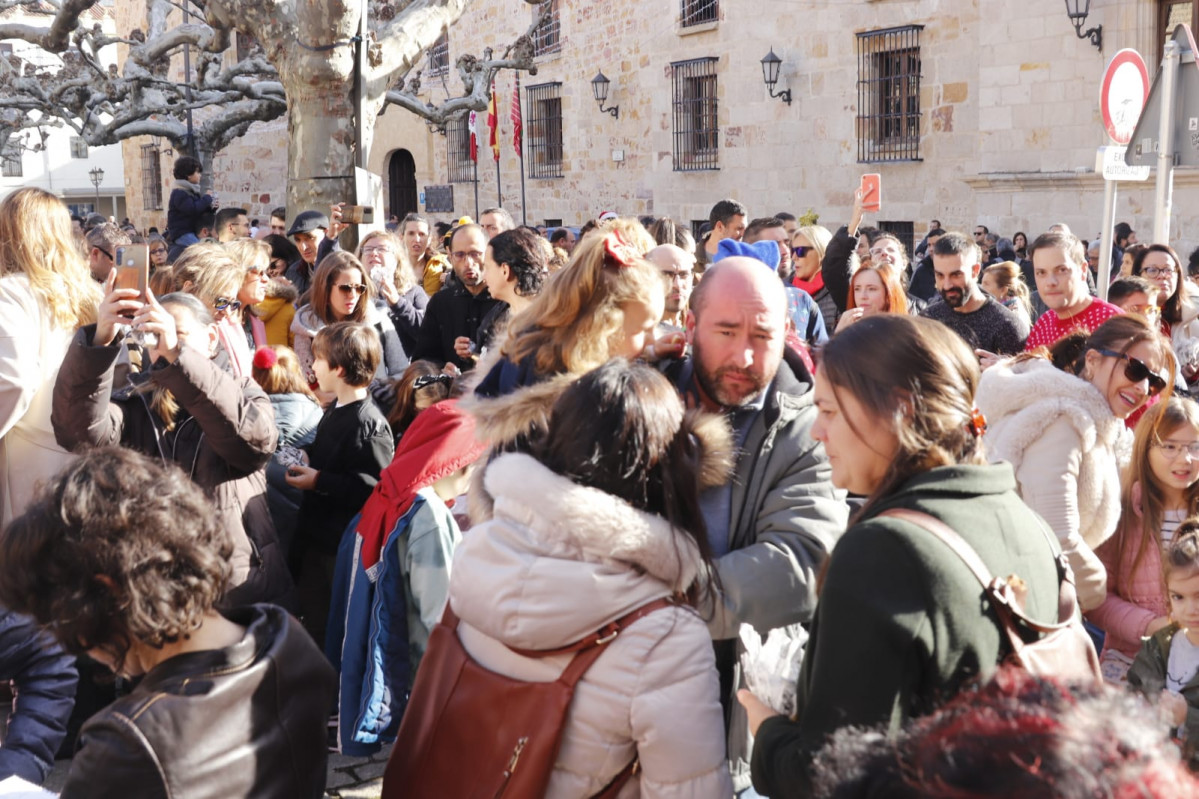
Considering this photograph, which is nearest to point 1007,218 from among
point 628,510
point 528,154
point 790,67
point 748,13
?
point 790,67

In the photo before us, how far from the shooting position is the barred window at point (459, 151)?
2869cm

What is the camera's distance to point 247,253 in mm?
5855

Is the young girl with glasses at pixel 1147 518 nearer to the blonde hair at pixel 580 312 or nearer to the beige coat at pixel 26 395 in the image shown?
the blonde hair at pixel 580 312

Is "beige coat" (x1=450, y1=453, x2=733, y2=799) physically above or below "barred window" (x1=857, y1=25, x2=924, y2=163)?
Answer: below

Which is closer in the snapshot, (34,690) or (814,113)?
(34,690)

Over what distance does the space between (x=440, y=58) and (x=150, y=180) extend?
13.9 m

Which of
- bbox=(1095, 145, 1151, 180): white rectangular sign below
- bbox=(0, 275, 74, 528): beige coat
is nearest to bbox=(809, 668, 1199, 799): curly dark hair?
bbox=(0, 275, 74, 528): beige coat

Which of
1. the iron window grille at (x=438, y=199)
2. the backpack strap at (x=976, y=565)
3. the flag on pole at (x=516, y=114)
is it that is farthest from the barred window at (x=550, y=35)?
the backpack strap at (x=976, y=565)

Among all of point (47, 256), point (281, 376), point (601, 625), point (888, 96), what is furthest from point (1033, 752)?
point (888, 96)

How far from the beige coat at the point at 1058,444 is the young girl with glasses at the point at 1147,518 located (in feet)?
1.30

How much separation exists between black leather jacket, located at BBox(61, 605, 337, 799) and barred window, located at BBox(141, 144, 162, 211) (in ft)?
126

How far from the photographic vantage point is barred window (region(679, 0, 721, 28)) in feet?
72.3

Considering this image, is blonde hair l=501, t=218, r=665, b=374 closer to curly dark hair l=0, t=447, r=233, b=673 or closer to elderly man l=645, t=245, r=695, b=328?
curly dark hair l=0, t=447, r=233, b=673

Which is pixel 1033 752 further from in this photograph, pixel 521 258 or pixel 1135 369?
pixel 521 258
